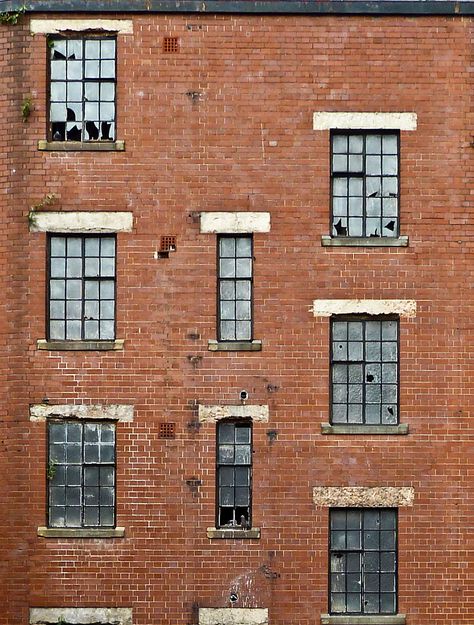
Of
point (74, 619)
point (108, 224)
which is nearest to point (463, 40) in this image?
point (108, 224)

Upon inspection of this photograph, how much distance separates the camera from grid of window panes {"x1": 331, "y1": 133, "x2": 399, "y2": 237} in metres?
19.5

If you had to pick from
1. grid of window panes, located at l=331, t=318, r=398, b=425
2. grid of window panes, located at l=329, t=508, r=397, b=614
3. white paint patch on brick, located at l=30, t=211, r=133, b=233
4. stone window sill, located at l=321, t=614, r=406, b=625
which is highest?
white paint patch on brick, located at l=30, t=211, r=133, b=233

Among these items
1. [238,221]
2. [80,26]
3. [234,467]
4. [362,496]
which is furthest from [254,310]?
[80,26]

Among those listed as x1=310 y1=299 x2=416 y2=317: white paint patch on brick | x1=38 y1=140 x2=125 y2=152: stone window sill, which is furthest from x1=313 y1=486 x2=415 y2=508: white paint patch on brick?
x1=38 y1=140 x2=125 y2=152: stone window sill

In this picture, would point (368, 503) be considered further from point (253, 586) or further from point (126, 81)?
point (126, 81)

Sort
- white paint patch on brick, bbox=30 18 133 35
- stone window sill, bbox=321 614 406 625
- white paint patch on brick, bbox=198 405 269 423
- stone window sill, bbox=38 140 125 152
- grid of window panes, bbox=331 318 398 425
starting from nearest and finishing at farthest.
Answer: stone window sill, bbox=321 614 406 625
white paint patch on brick, bbox=198 405 269 423
grid of window panes, bbox=331 318 398 425
stone window sill, bbox=38 140 125 152
white paint patch on brick, bbox=30 18 133 35

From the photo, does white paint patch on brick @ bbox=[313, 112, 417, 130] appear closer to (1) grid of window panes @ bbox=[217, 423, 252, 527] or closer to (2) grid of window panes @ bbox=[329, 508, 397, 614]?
(1) grid of window panes @ bbox=[217, 423, 252, 527]

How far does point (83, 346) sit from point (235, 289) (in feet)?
10.7

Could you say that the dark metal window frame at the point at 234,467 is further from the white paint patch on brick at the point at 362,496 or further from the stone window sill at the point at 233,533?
the white paint patch on brick at the point at 362,496

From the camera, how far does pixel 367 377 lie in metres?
19.3

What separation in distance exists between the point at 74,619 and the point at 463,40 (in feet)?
45.8

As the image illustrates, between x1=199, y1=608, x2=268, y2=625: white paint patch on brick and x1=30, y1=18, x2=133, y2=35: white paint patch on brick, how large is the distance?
460 inches

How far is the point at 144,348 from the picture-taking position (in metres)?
19.3

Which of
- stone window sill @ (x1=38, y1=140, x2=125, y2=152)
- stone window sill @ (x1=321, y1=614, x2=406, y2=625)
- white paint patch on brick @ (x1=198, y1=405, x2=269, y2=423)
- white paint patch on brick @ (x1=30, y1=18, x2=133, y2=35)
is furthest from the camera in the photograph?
white paint patch on brick @ (x1=30, y1=18, x2=133, y2=35)
